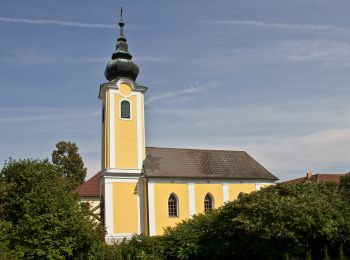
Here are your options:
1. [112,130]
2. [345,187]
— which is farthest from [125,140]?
[345,187]

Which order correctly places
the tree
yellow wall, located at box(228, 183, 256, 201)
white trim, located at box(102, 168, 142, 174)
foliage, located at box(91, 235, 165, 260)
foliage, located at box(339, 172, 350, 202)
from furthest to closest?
1. the tree
2. yellow wall, located at box(228, 183, 256, 201)
3. white trim, located at box(102, 168, 142, 174)
4. foliage, located at box(339, 172, 350, 202)
5. foliage, located at box(91, 235, 165, 260)

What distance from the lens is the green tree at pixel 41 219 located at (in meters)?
19.6

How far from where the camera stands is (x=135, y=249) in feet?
63.6

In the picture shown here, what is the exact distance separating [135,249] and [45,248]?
3.95 m

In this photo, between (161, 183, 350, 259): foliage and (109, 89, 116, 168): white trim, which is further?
(109, 89, 116, 168): white trim

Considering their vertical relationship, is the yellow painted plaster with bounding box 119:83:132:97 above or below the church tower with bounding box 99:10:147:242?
above

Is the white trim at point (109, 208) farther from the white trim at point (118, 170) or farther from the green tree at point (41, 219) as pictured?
the green tree at point (41, 219)

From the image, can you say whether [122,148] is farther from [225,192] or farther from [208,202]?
[225,192]

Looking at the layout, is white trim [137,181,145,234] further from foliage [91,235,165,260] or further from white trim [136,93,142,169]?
foliage [91,235,165,260]

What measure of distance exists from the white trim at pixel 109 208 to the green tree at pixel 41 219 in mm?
7255

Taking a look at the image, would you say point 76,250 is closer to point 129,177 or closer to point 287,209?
point 287,209

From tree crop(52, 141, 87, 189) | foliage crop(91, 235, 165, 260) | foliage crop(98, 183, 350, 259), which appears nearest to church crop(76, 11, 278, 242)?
foliage crop(91, 235, 165, 260)

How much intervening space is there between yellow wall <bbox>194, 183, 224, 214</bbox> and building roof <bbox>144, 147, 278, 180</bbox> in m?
0.76

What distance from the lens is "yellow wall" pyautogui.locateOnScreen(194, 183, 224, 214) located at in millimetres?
33156
